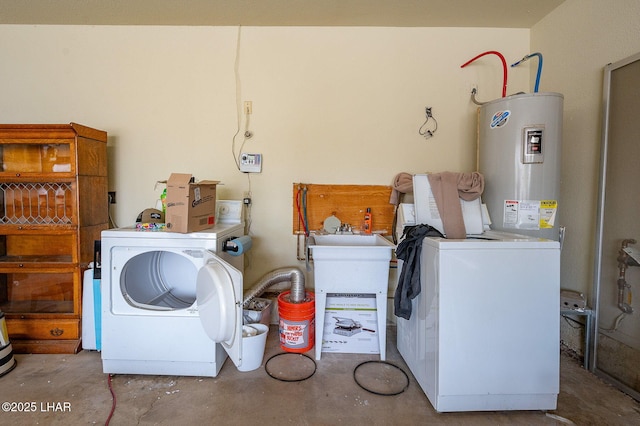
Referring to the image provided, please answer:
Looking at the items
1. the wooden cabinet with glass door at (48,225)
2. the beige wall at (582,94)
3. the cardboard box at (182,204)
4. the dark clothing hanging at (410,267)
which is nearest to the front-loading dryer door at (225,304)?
the cardboard box at (182,204)

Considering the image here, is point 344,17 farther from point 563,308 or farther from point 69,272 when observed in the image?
point 69,272

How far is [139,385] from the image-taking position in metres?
1.65

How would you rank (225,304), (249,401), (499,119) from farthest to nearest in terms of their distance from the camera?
(499,119)
(249,401)
(225,304)

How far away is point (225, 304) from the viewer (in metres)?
1.34

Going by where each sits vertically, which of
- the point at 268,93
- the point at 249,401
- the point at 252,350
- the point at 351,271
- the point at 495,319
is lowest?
the point at 249,401

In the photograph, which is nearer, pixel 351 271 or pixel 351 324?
pixel 351 271

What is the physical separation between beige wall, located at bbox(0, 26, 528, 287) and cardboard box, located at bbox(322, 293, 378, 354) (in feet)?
2.97

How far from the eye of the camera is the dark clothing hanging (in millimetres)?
1617

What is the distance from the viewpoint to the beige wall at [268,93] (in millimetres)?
2377

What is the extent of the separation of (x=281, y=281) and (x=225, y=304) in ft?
3.22

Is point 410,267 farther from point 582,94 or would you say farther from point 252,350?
point 582,94

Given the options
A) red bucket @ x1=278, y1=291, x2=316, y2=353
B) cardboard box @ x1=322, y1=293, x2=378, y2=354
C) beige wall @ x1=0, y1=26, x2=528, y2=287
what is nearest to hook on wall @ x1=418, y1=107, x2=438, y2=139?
beige wall @ x1=0, y1=26, x2=528, y2=287

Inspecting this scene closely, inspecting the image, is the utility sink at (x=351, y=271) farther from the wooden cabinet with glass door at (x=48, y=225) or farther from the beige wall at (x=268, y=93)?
the wooden cabinet with glass door at (x=48, y=225)

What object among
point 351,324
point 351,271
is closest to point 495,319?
point 351,271
